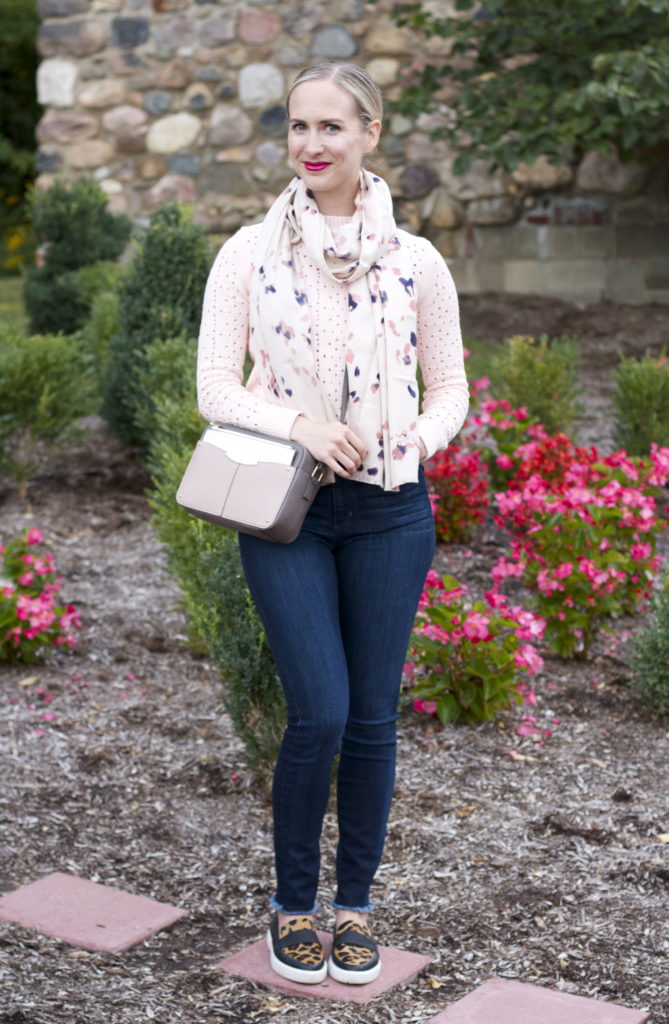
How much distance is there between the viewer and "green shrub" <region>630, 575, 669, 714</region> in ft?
13.0

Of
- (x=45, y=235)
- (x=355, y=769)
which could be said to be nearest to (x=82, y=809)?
(x=355, y=769)

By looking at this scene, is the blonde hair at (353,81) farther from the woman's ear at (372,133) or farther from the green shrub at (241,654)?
the green shrub at (241,654)

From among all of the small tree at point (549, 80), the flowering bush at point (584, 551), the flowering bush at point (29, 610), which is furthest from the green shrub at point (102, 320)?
the flowering bush at point (584, 551)

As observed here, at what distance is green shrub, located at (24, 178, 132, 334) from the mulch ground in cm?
402

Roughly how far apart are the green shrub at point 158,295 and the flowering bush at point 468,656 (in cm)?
240

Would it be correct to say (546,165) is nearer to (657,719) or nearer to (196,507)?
(657,719)

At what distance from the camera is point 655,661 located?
13.1 ft

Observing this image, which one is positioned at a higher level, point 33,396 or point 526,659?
point 33,396

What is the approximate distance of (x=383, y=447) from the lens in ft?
8.43

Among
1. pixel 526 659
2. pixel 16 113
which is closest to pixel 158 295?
pixel 526 659

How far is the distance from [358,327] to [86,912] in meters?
1.47

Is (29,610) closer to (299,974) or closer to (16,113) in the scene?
(299,974)

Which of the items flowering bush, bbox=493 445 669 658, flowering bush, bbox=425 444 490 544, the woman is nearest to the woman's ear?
the woman

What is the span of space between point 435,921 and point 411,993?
12.3 inches
